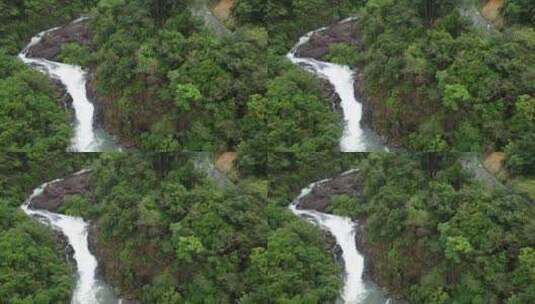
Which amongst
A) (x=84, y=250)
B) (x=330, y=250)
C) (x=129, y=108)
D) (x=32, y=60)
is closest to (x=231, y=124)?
(x=129, y=108)

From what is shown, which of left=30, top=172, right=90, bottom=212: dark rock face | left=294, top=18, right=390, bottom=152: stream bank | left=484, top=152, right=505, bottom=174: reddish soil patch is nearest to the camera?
left=484, top=152, right=505, bottom=174: reddish soil patch

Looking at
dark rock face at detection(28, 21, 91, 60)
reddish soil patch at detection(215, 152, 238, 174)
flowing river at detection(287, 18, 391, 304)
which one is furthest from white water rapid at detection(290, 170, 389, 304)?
dark rock face at detection(28, 21, 91, 60)

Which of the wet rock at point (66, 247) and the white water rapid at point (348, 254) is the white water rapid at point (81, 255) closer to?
the wet rock at point (66, 247)

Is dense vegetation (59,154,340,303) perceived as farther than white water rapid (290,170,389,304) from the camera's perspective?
No

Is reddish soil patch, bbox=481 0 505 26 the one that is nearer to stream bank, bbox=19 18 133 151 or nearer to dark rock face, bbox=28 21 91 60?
stream bank, bbox=19 18 133 151

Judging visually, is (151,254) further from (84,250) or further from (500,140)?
(500,140)

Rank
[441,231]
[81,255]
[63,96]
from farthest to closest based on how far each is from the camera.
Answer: [63,96], [81,255], [441,231]

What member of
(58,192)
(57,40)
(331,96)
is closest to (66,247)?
(58,192)

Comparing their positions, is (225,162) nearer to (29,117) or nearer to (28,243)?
(28,243)
